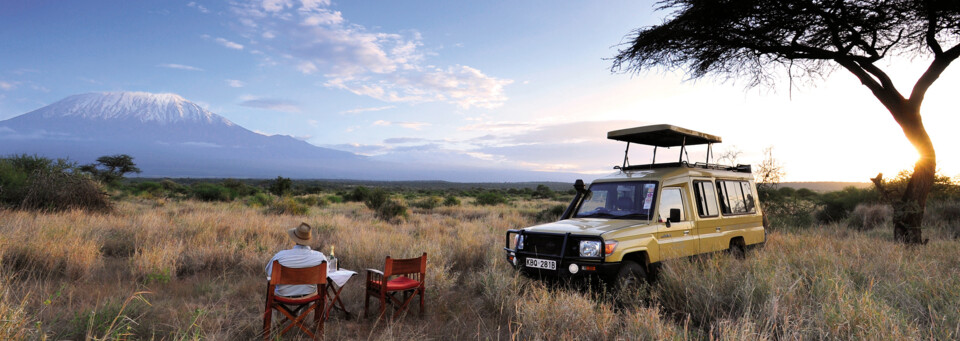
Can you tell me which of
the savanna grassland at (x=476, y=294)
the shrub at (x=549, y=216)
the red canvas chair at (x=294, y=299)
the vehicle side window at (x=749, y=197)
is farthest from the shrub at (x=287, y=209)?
the vehicle side window at (x=749, y=197)

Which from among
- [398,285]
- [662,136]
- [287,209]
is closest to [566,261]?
[398,285]

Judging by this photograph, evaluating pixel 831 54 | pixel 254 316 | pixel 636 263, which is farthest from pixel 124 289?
pixel 831 54

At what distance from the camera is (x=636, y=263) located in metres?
6.00

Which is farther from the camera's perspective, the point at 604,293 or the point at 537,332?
the point at 604,293

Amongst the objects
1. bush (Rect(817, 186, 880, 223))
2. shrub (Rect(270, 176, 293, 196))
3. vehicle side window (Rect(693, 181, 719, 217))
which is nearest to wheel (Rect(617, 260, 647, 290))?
vehicle side window (Rect(693, 181, 719, 217))

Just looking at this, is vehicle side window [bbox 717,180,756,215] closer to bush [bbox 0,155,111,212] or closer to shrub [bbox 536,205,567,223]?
shrub [bbox 536,205,567,223]

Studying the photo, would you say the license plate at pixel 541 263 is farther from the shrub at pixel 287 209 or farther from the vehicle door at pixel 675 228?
the shrub at pixel 287 209

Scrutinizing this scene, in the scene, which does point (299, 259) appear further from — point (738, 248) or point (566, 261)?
point (738, 248)

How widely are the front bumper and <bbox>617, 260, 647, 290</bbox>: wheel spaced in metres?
0.12

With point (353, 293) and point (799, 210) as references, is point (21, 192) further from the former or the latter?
point (799, 210)

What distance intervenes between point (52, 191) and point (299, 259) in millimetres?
13760

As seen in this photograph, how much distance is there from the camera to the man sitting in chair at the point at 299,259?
16.1 feet

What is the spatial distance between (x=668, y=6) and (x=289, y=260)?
33.7 ft

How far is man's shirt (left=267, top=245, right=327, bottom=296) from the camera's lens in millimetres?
4914
